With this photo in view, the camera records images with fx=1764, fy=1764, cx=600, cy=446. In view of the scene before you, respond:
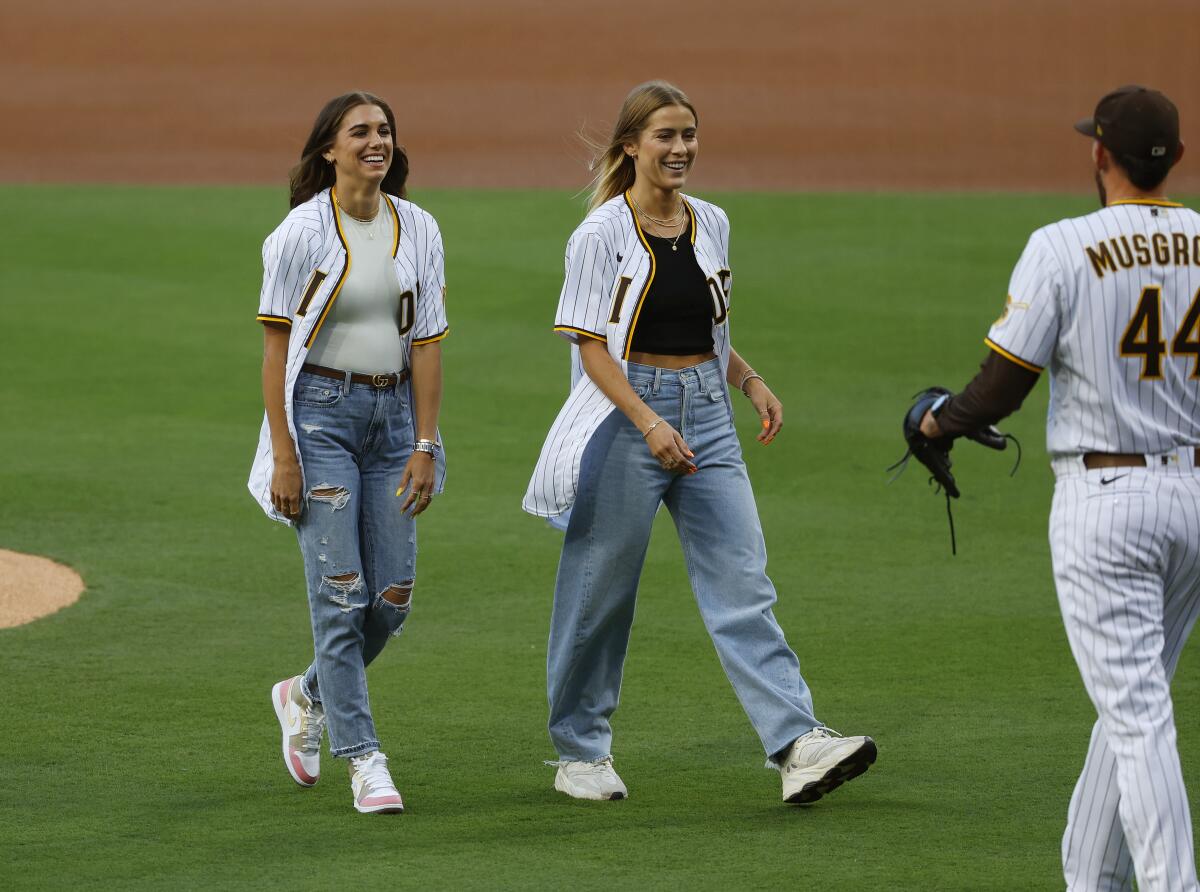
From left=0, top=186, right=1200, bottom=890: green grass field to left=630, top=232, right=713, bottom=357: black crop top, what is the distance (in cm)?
130

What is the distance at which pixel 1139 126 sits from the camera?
12.1ft

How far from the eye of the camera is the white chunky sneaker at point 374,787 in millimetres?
4852

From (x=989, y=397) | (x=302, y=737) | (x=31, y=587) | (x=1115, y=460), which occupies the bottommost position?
(x=302, y=737)

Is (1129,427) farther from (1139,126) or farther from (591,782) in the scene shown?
(591,782)

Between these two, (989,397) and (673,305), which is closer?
(989,397)

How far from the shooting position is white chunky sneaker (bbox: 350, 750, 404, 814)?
4852 millimetres

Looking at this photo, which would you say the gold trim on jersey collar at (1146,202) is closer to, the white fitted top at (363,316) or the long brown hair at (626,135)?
the long brown hair at (626,135)

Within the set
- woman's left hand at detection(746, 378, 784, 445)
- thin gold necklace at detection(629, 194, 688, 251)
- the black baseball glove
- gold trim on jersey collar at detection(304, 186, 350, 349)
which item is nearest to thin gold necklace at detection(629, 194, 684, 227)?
thin gold necklace at detection(629, 194, 688, 251)

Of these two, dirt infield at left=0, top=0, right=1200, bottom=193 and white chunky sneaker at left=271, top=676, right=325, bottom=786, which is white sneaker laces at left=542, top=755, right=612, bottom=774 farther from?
dirt infield at left=0, top=0, right=1200, bottom=193

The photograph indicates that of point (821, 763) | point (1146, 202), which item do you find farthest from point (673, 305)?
point (1146, 202)

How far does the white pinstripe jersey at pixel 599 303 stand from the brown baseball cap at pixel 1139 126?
4.81 ft

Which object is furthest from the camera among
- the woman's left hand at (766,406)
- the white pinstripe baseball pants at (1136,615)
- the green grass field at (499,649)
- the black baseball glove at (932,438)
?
the woman's left hand at (766,406)

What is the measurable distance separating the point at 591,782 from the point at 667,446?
103cm

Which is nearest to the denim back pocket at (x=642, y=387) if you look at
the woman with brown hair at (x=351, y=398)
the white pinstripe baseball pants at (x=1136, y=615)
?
the woman with brown hair at (x=351, y=398)
